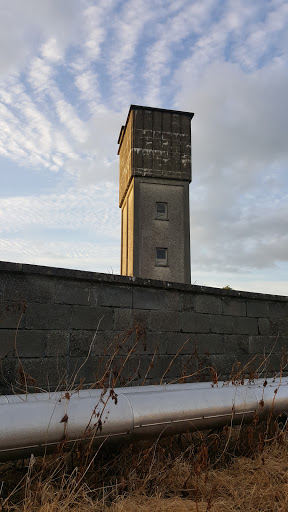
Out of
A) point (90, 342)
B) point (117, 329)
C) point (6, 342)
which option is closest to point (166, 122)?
point (117, 329)

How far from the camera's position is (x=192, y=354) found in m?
5.40

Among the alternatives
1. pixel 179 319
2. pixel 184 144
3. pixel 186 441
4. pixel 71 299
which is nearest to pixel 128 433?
pixel 186 441

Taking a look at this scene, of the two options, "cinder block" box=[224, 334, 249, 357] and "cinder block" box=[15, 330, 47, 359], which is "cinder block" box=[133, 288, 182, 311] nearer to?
"cinder block" box=[224, 334, 249, 357]

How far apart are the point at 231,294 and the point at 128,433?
373 cm

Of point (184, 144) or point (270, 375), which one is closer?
point (270, 375)

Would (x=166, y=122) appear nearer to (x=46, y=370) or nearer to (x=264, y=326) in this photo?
(x=264, y=326)

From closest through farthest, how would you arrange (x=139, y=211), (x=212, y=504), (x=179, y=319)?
(x=212, y=504) → (x=179, y=319) → (x=139, y=211)

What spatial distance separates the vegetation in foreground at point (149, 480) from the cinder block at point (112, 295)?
1998mm

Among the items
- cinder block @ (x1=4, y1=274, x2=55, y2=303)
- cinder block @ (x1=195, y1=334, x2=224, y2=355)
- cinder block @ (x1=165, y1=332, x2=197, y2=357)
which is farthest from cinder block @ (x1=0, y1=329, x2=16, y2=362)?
cinder block @ (x1=195, y1=334, x2=224, y2=355)

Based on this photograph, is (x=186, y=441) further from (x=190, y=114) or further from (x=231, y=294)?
(x=190, y=114)

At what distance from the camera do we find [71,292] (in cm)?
461

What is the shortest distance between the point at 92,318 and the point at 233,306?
6.95ft

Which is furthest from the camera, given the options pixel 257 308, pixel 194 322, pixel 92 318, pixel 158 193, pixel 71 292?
pixel 158 193

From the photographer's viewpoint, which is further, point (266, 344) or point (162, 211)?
point (162, 211)
